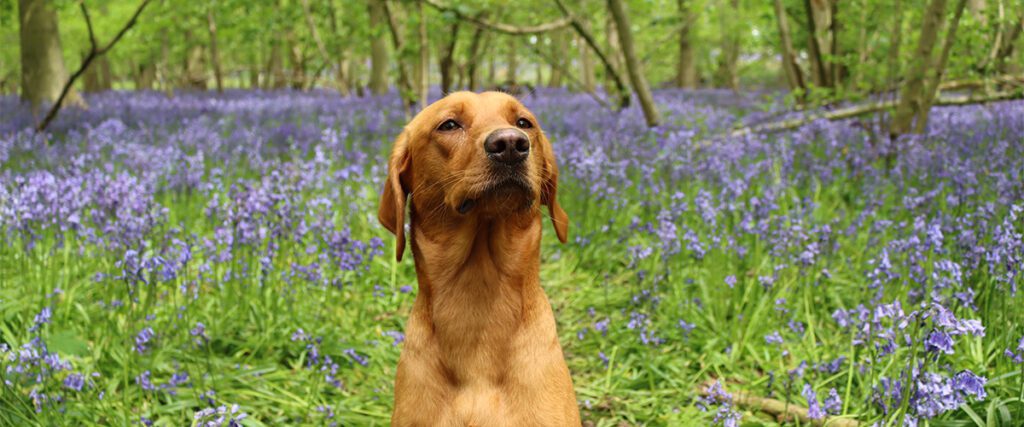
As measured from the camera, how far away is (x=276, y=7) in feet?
51.2

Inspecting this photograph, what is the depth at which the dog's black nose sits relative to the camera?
2125 millimetres

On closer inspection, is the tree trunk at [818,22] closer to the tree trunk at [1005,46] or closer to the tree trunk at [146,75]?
the tree trunk at [1005,46]

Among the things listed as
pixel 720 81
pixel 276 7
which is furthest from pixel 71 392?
pixel 720 81

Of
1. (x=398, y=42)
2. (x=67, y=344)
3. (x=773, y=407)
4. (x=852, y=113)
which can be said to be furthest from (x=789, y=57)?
(x=67, y=344)

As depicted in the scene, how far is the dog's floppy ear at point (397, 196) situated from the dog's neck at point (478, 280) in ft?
0.32

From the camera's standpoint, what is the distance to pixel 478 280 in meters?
2.34

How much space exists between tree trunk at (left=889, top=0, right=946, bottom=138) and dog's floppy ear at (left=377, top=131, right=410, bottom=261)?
5.64 m

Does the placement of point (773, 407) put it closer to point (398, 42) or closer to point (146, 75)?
point (398, 42)

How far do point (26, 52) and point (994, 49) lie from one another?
14278 millimetres

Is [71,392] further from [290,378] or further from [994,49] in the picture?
[994,49]

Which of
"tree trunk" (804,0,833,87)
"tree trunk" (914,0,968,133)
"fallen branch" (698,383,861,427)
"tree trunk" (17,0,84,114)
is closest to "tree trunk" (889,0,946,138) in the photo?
"tree trunk" (914,0,968,133)

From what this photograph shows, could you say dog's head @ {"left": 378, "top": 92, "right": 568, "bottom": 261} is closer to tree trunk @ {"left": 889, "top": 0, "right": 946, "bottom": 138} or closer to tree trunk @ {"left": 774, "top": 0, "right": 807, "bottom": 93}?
tree trunk @ {"left": 889, "top": 0, "right": 946, "bottom": 138}

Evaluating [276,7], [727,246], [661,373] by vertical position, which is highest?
[276,7]

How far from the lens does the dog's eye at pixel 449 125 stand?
2.36m
